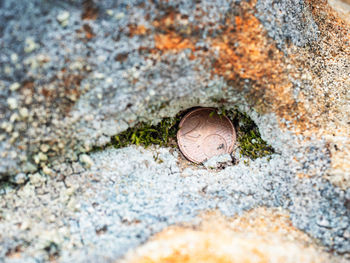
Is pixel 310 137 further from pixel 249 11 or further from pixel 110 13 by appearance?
pixel 110 13

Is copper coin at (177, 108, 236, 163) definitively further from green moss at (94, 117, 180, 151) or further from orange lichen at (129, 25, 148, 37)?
orange lichen at (129, 25, 148, 37)

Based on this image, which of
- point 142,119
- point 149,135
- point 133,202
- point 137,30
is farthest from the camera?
point 149,135

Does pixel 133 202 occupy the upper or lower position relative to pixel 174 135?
lower

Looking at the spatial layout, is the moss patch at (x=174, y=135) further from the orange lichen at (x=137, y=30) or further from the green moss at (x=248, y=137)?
the orange lichen at (x=137, y=30)

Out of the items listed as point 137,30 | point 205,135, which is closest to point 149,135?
point 205,135

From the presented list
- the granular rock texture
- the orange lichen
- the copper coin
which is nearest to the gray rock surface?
the granular rock texture

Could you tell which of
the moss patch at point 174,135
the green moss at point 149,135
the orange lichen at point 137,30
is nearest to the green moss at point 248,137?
the moss patch at point 174,135

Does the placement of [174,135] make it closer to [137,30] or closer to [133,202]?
[133,202]
